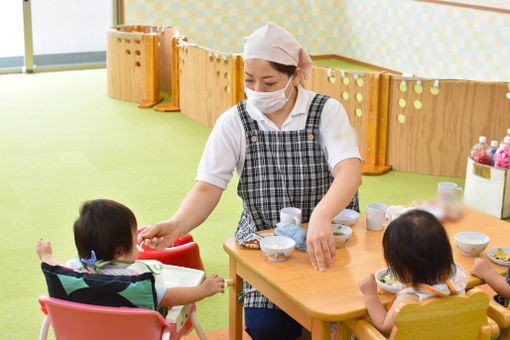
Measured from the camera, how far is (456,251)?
2.17 meters

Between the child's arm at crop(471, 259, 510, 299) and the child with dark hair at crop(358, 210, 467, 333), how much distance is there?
0.19m

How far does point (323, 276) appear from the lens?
199cm

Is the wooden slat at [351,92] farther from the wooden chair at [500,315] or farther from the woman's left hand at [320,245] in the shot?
the wooden chair at [500,315]

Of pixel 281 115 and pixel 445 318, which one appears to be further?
pixel 281 115

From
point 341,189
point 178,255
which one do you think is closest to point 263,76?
point 341,189

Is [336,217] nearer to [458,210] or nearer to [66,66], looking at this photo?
[458,210]

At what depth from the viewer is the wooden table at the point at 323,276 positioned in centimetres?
184

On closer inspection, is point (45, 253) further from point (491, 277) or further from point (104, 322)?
point (491, 277)

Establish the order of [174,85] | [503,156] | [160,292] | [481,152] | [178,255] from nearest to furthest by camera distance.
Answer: [160,292]
[178,255]
[503,156]
[481,152]
[174,85]

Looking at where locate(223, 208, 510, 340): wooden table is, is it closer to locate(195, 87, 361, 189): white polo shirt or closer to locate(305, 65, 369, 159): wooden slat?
locate(195, 87, 361, 189): white polo shirt

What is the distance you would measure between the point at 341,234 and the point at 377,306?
0.46 metres

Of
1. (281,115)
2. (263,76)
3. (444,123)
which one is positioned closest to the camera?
(263,76)

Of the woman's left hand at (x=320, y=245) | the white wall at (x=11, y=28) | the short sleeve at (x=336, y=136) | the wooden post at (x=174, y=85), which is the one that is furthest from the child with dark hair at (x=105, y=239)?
the white wall at (x=11, y=28)

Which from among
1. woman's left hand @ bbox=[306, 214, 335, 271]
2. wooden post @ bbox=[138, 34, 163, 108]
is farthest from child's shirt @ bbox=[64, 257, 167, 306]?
wooden post @ bbox=[138, 34, 163, 108]
